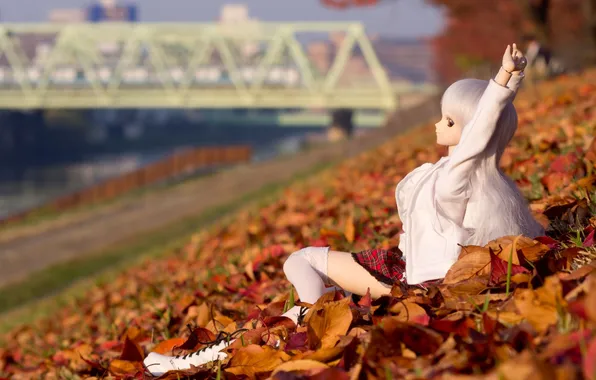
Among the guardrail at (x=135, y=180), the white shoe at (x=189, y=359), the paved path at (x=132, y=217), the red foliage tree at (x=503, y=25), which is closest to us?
the white shoe at (x=189, y=359)

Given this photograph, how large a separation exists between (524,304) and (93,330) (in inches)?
169

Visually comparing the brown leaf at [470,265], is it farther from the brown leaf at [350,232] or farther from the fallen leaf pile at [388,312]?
the brown leaf at [350,232]

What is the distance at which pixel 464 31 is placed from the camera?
1575 inches

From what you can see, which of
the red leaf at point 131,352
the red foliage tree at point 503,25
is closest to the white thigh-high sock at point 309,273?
the red leaf at point 131,352

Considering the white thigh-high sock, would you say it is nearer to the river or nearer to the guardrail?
the guardrail

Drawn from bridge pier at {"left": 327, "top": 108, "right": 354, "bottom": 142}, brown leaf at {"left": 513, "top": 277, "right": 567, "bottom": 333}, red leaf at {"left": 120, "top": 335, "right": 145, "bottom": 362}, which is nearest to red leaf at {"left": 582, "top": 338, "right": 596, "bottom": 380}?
brown leaf at {"left": 513, "top": 277, "right": 567, "bottom": 333}

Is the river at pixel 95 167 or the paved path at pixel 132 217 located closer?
the paved path at pixel 132 217

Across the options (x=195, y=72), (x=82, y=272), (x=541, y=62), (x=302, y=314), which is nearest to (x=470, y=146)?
(x=302, y=314)

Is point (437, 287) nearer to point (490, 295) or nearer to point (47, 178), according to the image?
point (490, 295)

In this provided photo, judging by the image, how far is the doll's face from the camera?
122 inches

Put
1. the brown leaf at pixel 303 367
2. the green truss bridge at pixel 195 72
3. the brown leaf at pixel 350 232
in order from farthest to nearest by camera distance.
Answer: the green truss bridge at pixel 195 72, the brown leaf at pixel 350 232, the brown leaf at pixel 303 367

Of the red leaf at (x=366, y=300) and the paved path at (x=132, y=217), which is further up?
the red leaf at (x=366, y=300)

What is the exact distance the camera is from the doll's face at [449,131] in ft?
10.2

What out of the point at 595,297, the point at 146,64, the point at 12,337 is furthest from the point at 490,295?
the point at 146,64
